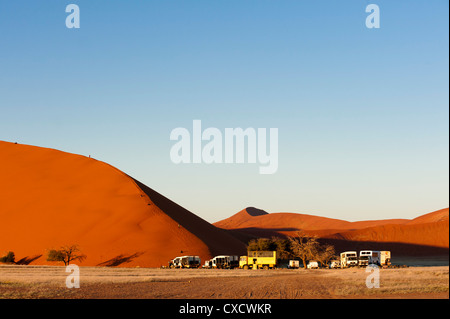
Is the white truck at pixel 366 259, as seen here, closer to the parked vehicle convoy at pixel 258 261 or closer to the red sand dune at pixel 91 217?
the parked vehicle convoy at pixel 258 261

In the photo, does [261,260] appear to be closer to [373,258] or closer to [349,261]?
[349,261]

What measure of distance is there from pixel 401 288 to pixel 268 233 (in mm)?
149486

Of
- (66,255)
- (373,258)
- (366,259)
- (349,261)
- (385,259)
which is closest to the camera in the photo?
(366,259)

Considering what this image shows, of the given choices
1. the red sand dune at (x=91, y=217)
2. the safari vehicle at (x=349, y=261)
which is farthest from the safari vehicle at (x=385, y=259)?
the red sand dune at (x=91, y=217)

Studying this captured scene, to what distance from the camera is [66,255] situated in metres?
67.8

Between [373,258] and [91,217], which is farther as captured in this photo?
[91,217]

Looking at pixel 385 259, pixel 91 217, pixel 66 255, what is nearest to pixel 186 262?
pixel 66 255

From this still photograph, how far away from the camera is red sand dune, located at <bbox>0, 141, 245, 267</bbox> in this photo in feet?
235

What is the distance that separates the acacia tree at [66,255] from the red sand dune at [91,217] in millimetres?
1042

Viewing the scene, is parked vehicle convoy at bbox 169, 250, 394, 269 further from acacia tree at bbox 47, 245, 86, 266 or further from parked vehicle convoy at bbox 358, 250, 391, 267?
acacia tree at bbox 47, 245, 86, 266

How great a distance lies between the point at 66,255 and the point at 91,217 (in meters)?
12.1

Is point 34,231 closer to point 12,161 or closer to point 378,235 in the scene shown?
point 12,161
